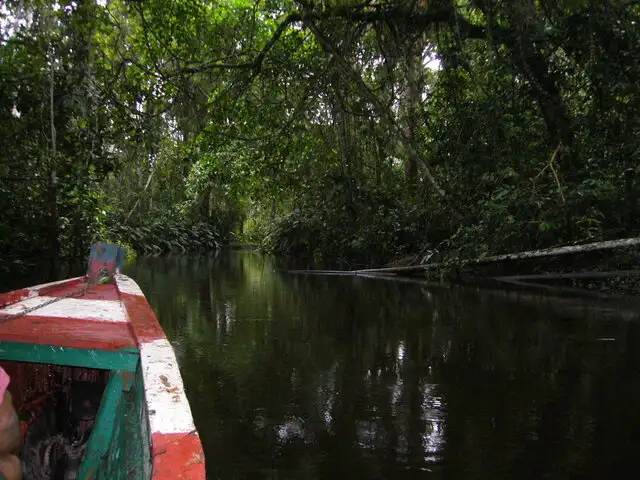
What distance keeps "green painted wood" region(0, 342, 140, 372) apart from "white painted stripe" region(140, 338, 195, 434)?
10 centimetres

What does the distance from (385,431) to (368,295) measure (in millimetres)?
6224

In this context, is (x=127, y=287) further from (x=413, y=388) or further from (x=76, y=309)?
(x=413, y=388)

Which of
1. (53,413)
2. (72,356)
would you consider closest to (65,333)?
(72,356)

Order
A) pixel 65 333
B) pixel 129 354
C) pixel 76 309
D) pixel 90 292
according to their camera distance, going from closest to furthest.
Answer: pixel 129 354, pixel 65 333, pixel 76 309, pixel 90 292

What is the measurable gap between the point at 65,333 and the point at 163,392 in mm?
893

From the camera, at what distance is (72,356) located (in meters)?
2.35

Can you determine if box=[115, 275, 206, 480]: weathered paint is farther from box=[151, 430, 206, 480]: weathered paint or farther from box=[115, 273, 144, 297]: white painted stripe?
box=[115, 273, 144, 297]: white painted stripe

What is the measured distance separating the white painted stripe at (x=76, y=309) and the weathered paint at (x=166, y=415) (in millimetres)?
395

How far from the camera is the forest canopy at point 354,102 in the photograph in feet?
23.4

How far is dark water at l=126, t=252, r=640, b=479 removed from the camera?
323 cm

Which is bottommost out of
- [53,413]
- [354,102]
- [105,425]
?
[53,413]

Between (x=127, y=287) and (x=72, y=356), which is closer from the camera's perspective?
(x=72, y=356)

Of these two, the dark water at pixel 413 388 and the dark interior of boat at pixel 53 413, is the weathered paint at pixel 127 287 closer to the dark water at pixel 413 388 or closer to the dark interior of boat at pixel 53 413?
the dark interior of boat at pixel 53 413

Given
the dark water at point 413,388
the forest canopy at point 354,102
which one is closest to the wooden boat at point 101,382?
the dark water at point 413,388
